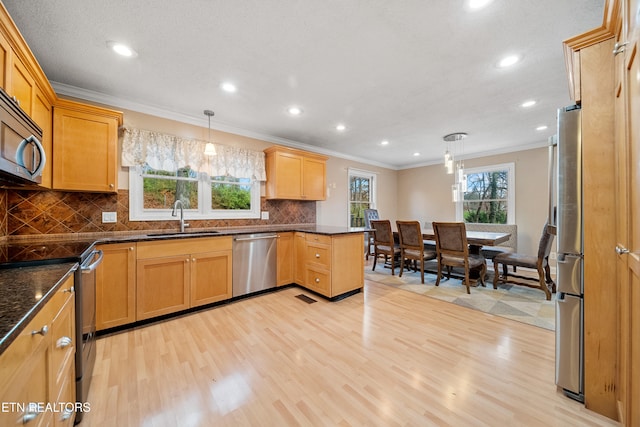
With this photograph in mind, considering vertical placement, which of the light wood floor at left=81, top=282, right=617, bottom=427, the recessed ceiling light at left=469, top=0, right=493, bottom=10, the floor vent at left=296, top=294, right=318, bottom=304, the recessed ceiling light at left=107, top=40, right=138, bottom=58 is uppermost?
the recessed ceiling light at left=469, top=0, right=493, bottom=10

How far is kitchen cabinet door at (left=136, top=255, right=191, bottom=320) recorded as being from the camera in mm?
2342

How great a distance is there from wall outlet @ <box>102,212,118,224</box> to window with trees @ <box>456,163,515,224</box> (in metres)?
6.28

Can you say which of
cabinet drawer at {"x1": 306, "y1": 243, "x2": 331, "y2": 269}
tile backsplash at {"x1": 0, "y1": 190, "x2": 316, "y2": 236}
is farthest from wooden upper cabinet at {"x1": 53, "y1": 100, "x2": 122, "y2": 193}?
cabinet drawer at {"x1": 306, "y1": 243, "x2": 331, "y2": 269}

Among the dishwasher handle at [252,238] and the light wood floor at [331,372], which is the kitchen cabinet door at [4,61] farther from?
the dishwasher handle at [252,238]

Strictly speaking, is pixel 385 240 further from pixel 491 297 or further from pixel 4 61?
pixel 4 61

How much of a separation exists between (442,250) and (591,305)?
2.21 meters

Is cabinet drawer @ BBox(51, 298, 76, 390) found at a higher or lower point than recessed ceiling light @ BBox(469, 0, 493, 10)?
lower

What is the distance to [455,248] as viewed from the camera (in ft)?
11.1

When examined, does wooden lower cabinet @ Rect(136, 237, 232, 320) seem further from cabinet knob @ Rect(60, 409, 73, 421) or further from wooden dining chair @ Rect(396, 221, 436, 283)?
wooden dining chair @ Rect(396, 221, 436, 283)

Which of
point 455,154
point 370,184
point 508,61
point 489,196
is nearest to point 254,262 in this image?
point 508,61

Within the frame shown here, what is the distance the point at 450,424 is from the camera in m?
1.28

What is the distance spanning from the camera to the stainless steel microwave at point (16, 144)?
1126mm

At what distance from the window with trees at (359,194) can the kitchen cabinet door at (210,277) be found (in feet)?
11.1

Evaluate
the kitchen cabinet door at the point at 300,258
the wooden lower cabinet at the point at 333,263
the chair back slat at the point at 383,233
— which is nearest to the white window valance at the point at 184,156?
the kitchen cabinet door at the point at 300,258
